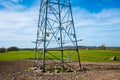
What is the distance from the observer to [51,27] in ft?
57.3

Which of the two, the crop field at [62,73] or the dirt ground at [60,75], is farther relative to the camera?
the crop field at [62,73]

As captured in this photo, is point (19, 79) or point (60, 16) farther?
point (60, 16)

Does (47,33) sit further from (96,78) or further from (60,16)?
(96,78)

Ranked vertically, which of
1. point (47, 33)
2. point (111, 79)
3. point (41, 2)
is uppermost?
point (41, 2)

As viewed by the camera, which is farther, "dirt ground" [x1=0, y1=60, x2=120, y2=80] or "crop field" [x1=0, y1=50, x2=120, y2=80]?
"crop field" [x1=0, y1=50, x2=120, y2=80]

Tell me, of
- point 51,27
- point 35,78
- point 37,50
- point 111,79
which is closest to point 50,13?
point 51,27

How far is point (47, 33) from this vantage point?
17125 millimetres

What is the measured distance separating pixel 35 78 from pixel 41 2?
820 cm

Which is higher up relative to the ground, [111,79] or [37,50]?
[37,50]

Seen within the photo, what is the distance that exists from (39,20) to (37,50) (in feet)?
9.61

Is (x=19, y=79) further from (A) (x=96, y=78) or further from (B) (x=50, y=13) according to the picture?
(B) (x=50, y=13)

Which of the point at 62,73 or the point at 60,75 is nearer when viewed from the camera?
the point at 60,75

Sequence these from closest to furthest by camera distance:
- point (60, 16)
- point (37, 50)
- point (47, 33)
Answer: point (47, 33) < point (60, 16) < point (37, 50)

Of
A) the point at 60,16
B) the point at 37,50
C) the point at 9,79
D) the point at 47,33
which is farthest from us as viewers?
the point at 37,50
